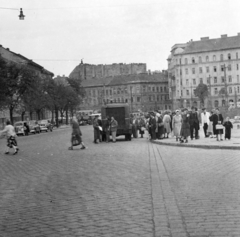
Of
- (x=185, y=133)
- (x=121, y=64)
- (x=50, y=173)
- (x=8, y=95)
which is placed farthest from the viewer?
(x=121, y=64)

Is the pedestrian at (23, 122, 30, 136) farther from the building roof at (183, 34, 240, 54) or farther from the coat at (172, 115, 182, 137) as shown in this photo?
the building roof at (183, 34, 240, 54)

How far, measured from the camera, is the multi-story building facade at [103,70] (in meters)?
176

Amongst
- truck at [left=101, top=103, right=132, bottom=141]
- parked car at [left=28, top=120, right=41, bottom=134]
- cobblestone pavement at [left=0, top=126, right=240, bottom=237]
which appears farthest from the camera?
parked car at [left=28, top=120, right=41, bottom=134]

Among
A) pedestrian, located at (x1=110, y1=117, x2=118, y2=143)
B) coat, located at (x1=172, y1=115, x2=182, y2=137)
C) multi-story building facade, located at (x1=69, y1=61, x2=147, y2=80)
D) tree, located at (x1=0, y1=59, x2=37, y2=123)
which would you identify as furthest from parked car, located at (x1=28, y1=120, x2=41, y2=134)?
multi-story building facade, located at (x1=69, y1=61, x2=147, y2=80)

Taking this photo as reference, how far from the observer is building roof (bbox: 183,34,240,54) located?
13750cm

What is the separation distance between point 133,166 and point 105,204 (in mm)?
6541

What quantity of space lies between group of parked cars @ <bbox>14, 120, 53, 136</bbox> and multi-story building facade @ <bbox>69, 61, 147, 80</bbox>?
106773 mm

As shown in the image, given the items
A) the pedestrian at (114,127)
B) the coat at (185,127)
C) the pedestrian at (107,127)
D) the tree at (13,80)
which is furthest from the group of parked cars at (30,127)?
the coat at (185,127)

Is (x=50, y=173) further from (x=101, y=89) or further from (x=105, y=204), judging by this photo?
(x=101, y=89)

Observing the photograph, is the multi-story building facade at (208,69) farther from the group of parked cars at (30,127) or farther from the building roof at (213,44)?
the group of parked cars at (30,127)

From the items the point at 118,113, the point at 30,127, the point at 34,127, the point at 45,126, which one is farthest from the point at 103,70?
the point at 118,113

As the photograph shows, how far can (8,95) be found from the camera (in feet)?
207

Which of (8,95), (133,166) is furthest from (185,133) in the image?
(8,95)

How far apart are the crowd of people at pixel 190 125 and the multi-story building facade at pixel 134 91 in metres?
124
